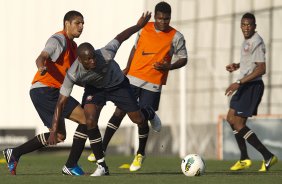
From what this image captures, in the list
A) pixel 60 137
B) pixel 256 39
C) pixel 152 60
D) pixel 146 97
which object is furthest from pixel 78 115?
pixel 256 39

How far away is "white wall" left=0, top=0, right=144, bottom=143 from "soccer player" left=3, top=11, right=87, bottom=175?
10877 millimetres

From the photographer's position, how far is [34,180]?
9961mm

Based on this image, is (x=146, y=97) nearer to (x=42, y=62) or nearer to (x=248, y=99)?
(x=248, y=99)

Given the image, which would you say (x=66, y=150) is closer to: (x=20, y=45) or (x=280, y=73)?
(x=20, y=45)

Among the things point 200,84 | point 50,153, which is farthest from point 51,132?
point 50,153

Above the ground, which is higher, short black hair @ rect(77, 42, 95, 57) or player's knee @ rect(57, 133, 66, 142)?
short black hair @ rect(77, 42, 95, 57)

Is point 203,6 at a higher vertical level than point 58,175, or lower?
higher

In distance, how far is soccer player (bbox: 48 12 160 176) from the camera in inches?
399

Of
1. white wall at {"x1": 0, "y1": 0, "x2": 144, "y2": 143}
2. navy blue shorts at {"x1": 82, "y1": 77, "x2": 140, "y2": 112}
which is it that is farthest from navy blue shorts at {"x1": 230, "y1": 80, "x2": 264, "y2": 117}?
white wall at {"x1": 0, "y1": 0, "x2": 144, "y2": 143}

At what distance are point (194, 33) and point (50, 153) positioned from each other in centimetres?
413

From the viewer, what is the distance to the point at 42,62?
33.3ft

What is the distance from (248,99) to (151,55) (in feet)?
4.72

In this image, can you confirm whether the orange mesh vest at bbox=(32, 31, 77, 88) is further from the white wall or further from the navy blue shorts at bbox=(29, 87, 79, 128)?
the white wall

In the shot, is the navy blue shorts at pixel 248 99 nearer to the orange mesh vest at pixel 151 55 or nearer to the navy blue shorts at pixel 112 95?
the orange mesh vest at pixel 151 55
